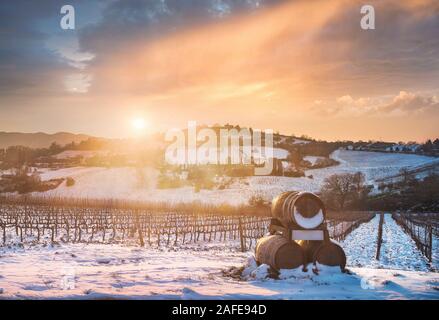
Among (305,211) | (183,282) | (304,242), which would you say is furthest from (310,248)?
(183,282)

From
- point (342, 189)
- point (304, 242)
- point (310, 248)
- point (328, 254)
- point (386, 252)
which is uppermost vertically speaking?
point (342, 189)

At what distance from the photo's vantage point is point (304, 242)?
10.3m

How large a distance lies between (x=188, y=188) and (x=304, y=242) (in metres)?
49.3

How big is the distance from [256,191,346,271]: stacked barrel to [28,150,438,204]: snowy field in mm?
40139

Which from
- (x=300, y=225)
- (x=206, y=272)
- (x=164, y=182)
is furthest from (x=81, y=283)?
(x=164, y=182)

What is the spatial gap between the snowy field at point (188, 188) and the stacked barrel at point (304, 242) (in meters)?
40.1

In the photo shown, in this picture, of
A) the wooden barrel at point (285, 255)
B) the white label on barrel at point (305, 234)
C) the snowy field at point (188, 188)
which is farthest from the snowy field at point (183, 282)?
the snowy field at point (188, 188)

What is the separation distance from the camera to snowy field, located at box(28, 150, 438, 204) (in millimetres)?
54625

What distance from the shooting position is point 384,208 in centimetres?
5625

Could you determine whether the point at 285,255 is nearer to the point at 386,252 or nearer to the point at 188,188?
the point at 386,252

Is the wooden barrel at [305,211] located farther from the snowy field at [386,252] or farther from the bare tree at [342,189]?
the bare tree at [342,189]

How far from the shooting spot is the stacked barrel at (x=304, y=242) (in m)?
9.80

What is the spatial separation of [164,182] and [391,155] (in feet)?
123
